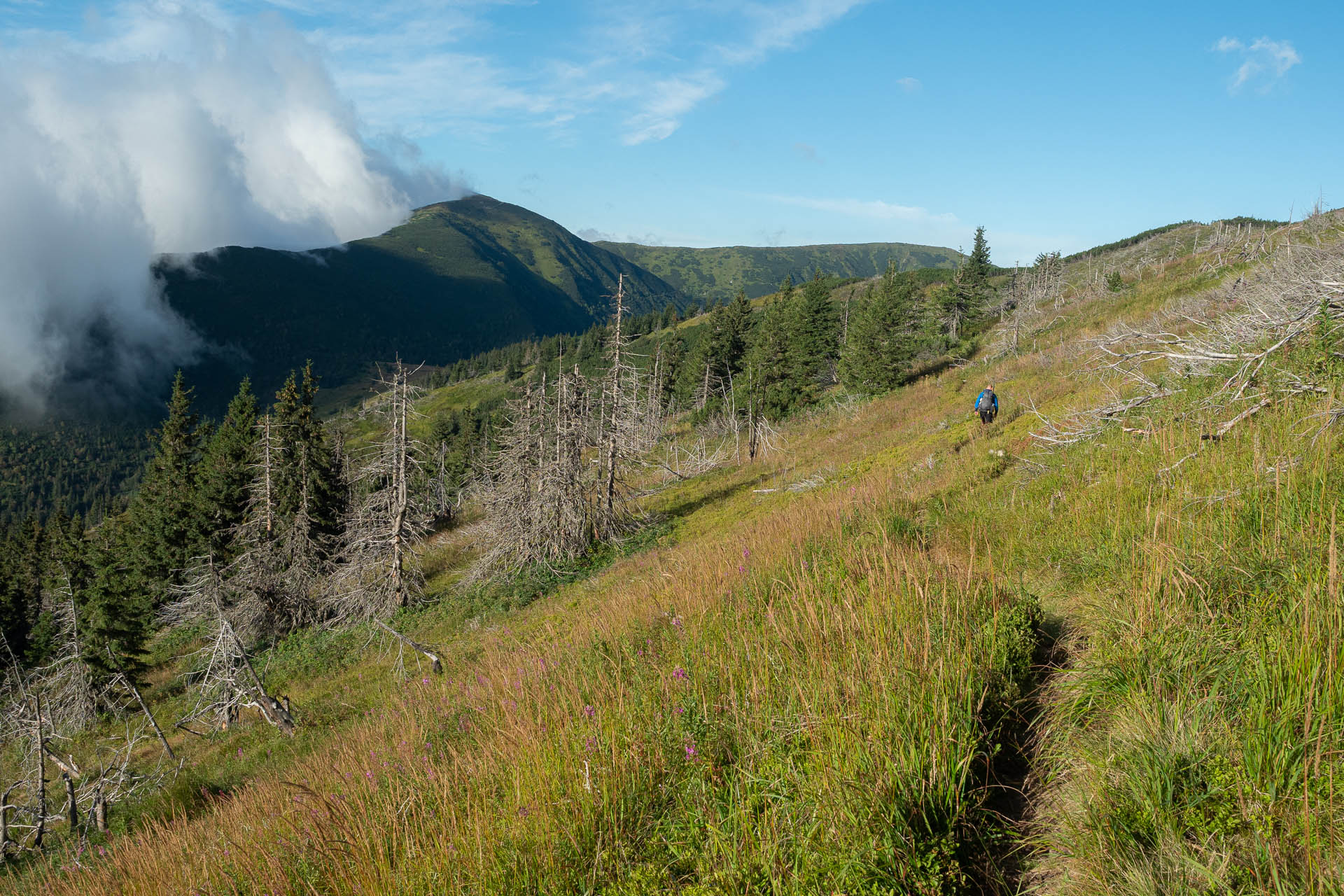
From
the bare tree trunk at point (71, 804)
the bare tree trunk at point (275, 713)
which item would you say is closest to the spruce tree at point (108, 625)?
the bare tree trunk at point (275, 713)

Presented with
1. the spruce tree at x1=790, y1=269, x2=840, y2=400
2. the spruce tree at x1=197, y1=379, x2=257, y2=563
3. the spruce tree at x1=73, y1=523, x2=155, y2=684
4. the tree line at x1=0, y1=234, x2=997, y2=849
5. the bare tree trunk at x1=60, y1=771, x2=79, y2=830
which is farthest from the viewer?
the spruce tree at x1=790, y1=269, x2=840, y2=400

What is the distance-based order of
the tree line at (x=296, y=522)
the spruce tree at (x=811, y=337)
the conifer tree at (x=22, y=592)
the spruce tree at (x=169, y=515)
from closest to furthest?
1. the tree line at (x=296, y=522)
2. the spruce tree at (x=169, y=515)
3. the conifer tree at (x=22, y=592)
4. the spruce tree at (x=811, y=337)

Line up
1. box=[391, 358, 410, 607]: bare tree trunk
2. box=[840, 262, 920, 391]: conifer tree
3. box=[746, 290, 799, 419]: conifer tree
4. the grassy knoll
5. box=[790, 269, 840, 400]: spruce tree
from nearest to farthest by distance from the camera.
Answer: the grassy knoll → box=[391, 358, 410, 607]: bare tree trunk → box=[840, 262, 920, 391]: conifer tree → box=[746, 290, 799, 419]: conifer tree → box=[790, 269, 840, 400]: spruce tree

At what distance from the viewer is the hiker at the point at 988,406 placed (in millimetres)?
14680

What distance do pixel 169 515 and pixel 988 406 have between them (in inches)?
1612

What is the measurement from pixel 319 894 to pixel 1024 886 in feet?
11.2

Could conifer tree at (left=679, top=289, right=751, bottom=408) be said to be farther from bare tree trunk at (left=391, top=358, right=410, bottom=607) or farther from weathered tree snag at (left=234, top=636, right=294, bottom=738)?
weathered tree snag at (left=234, top=636, right=294, bottom=738)

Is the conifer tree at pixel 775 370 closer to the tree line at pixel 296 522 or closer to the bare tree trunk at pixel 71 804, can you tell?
the tree line at pixel 296 522

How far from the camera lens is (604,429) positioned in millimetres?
22375

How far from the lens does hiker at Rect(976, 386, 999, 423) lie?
1468 cm

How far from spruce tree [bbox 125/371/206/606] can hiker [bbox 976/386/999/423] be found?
37884 mm

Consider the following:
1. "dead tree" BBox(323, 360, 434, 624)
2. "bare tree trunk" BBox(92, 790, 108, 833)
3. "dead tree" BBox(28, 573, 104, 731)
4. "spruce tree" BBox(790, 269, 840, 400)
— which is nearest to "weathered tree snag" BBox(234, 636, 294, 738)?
"bare tree trunk" BBox(92, 790, 108, 833)

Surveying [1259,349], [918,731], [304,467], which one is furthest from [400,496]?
[1259,349]

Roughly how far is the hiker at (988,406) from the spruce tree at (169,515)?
37.9 meters
